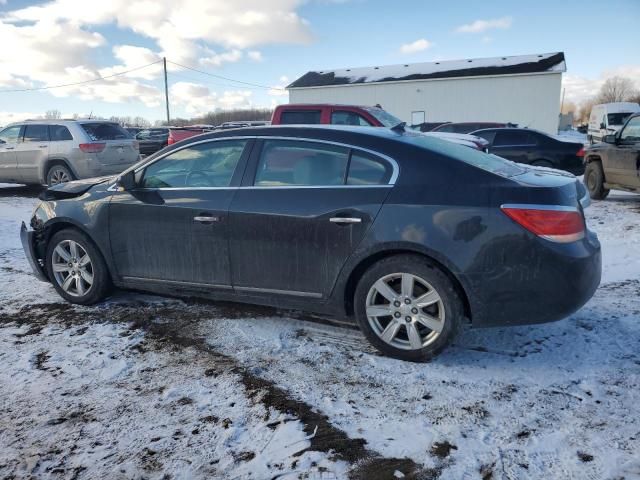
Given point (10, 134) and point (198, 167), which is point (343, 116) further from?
point (10, 134)

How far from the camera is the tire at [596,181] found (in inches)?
392

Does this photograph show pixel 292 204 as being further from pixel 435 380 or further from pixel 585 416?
pixel 585 416

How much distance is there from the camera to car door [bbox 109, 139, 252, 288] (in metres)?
3.87

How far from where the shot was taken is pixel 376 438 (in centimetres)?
258

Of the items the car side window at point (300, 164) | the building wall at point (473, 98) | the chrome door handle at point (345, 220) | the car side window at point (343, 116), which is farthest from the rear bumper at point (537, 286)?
the building wall at point (473, 98)

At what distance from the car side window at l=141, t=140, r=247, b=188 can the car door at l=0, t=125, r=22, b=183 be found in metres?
9.25

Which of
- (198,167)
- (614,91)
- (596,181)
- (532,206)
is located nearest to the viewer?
(532,206)

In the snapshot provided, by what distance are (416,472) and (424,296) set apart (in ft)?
4.00

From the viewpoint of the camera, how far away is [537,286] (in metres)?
3.07

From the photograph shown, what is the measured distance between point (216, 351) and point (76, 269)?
178cm

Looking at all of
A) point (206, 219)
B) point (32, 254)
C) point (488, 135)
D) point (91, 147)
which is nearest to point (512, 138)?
point (488, 135)

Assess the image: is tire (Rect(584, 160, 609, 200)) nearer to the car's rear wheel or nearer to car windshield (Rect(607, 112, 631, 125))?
the car's rear wheel

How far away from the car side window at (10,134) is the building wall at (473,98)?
2677 cm

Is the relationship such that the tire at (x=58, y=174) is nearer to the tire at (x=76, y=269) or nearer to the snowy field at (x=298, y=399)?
the tire at (x=76, y=269)
